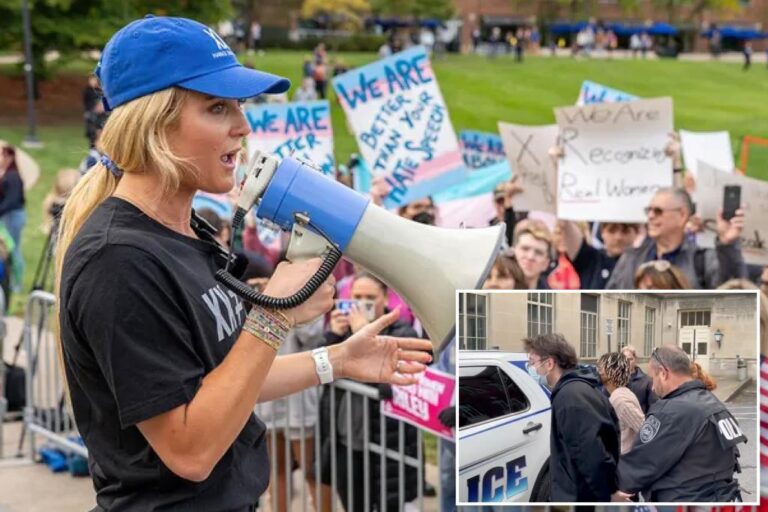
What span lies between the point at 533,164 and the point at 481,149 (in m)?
3.10

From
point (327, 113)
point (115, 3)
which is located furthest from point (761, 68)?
point (327, 113)

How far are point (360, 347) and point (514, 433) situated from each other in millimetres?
443

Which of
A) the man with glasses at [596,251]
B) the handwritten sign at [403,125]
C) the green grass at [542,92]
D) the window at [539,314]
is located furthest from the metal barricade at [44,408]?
the green grass at [542,92]

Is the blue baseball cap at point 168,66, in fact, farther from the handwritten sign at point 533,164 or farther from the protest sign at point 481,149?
the protest sign at point 481,149

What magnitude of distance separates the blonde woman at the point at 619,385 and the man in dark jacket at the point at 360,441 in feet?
6.95

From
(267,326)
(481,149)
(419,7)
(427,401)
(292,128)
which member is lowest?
(419,7)

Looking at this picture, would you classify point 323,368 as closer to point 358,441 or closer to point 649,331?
point 649,331

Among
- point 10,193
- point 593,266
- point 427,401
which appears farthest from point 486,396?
point 10,193

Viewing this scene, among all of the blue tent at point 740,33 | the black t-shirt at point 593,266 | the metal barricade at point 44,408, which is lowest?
the blue tent at point 740,33

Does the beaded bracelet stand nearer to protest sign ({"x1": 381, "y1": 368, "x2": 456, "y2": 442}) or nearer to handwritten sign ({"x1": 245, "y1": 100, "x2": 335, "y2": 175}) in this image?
protest sign ({"x1": 381, "y1": 368, "x2": 456, "y2": 442})

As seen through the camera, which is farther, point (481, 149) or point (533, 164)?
point (481, 149)

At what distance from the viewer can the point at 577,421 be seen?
107 inches

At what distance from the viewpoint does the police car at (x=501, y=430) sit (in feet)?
9.09

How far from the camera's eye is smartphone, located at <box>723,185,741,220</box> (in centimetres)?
632
